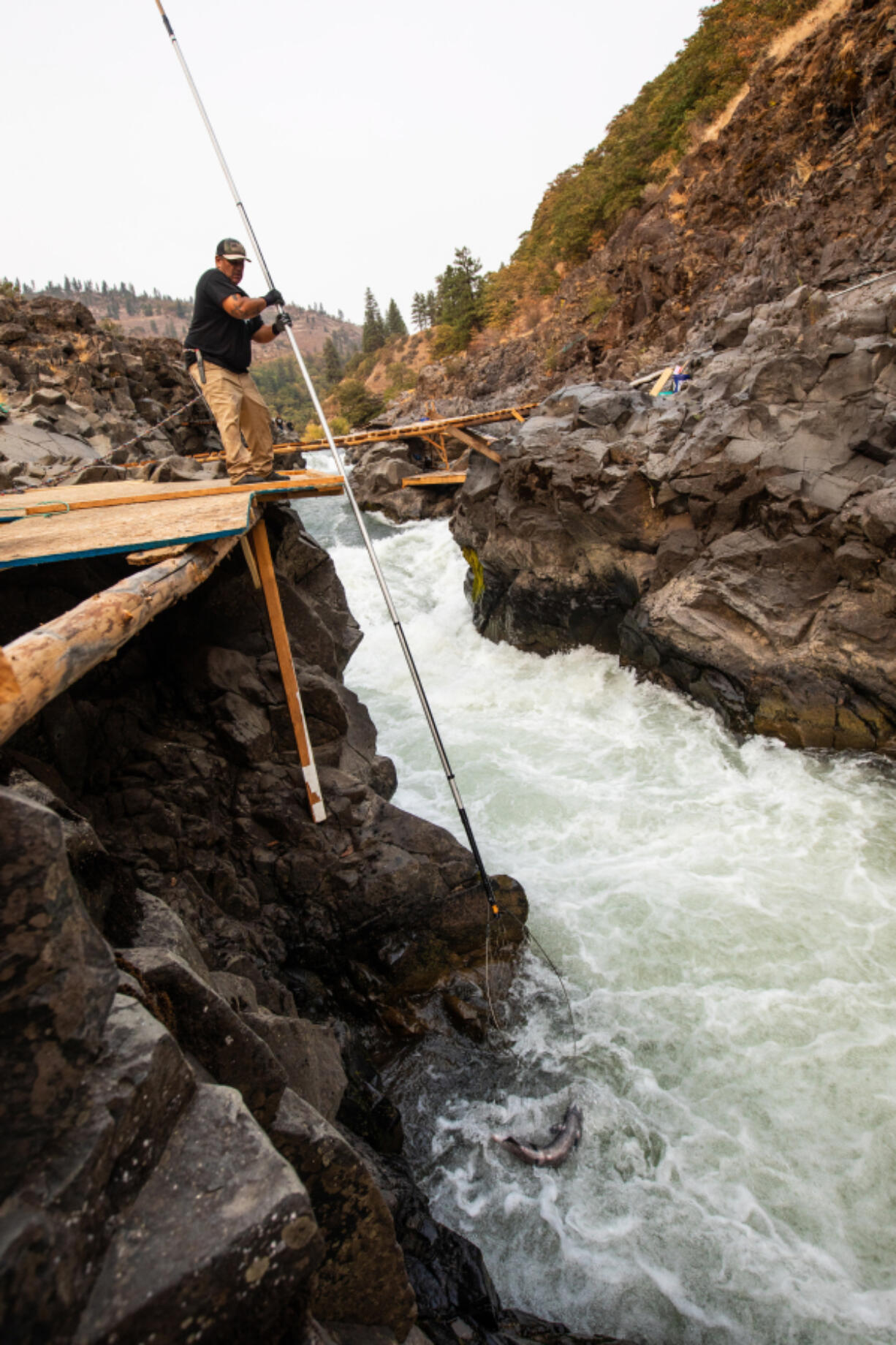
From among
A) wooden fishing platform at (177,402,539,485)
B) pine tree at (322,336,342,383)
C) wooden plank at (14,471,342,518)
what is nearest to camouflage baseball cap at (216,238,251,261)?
wooden plank at (14,471,342,518)

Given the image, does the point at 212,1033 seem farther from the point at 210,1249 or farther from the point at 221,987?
the point at 221,987

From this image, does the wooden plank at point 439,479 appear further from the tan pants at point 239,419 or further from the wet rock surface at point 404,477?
the tan pants at point 239,419

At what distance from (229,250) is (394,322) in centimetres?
6934

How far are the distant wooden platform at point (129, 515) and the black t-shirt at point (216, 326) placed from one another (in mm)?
1012

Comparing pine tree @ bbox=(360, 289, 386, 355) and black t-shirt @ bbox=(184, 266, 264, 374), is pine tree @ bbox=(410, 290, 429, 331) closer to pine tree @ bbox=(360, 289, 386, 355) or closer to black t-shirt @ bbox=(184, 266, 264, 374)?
pine tree @ bbox=(360, 289, 386, 355)

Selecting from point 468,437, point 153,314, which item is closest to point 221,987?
point 468,437

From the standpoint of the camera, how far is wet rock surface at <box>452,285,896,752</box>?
22.4ft

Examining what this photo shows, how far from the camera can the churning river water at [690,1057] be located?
3209mm

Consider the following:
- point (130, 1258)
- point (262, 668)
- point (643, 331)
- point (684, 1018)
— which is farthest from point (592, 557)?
point (643, 331)

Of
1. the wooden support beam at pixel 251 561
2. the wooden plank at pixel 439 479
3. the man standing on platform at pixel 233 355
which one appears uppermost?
the man standing on platform at pixel 233 355

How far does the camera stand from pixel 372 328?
63.4m

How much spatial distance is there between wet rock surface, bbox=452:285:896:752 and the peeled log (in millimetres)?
6737

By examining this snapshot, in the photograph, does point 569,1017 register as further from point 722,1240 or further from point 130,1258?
point 130,1258

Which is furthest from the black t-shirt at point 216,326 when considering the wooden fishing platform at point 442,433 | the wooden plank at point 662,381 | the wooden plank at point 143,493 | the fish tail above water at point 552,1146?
the wooden plank at point 662,381
